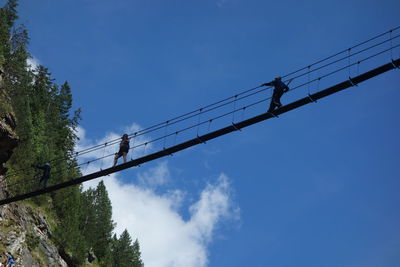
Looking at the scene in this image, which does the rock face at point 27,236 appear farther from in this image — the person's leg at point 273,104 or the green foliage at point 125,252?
the green foliage at point 125,252

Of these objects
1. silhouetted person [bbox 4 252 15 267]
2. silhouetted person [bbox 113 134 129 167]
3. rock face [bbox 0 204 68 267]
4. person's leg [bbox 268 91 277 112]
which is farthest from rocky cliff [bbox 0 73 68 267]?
person's leg [bbox 268 91 277 112]

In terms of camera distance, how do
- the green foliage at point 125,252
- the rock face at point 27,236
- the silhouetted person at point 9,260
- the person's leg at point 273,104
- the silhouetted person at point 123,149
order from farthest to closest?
the green foliage at point 125,252, the rock face at point 27,236, the silhouetted person at point 9,260, the silhouetted person at point 123,149, the person's leg at point 273,104

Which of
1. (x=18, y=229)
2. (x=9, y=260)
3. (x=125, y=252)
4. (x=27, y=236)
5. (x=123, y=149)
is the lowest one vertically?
(x=9, y=260)

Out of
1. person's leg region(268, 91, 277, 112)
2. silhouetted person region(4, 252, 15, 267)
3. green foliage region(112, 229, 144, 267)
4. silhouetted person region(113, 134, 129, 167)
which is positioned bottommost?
silhouetted person region(4, 252, 15, 267)

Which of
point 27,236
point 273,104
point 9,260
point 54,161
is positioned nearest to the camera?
point 273,104

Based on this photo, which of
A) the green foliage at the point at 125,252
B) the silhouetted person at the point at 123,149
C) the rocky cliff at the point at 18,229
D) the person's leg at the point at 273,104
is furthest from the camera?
the green foliage at the point at 125,252

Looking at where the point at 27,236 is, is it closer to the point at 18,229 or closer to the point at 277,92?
the point at 18,229

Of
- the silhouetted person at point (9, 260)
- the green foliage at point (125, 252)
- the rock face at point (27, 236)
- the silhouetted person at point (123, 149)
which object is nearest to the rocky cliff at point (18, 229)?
the rock face at point (27, 236)

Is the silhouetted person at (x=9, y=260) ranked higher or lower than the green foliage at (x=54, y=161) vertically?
lower

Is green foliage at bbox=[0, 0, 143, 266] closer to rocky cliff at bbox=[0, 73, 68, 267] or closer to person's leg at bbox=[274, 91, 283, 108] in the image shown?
rocky cliff at bbox=[0, 73, 68, 267]

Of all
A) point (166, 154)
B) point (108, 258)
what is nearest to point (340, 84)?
point (166, 154)

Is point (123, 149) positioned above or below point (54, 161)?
below

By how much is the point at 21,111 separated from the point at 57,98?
18490 mm

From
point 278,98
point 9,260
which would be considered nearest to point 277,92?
point 278,98
